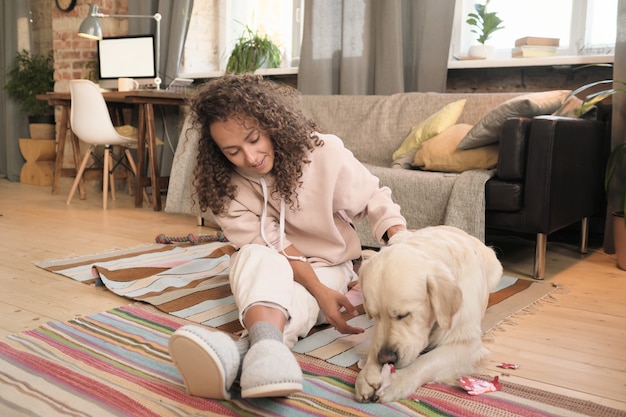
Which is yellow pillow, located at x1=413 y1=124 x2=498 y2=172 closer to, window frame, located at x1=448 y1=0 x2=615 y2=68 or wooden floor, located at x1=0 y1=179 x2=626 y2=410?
wooden floor, located at x1=0 y1=179 x2=626 y2=410

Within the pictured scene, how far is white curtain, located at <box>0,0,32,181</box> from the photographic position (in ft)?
20.2

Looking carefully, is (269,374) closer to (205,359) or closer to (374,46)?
(205,359)

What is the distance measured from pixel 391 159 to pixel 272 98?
5.64 ft

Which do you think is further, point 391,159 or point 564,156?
point 391,159

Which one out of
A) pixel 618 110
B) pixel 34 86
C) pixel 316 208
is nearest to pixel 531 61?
pixel 618 110

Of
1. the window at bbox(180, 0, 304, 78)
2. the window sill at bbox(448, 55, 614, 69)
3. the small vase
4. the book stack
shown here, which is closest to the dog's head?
the window sill at bbox(448, 55, 614, 69)

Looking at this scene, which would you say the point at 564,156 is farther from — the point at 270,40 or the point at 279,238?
the point at 270,40

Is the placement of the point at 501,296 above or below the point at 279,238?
below

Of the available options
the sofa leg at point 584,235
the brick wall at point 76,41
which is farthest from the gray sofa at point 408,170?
the brick wall at point 76,41

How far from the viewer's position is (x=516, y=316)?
6.87ft

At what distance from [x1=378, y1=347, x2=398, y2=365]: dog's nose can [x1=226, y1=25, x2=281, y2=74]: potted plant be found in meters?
3.66

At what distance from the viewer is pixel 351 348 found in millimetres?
→ 1748

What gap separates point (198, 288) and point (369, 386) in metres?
1.10

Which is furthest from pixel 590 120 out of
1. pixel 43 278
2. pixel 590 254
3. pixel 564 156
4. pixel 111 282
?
pixel 43 278
